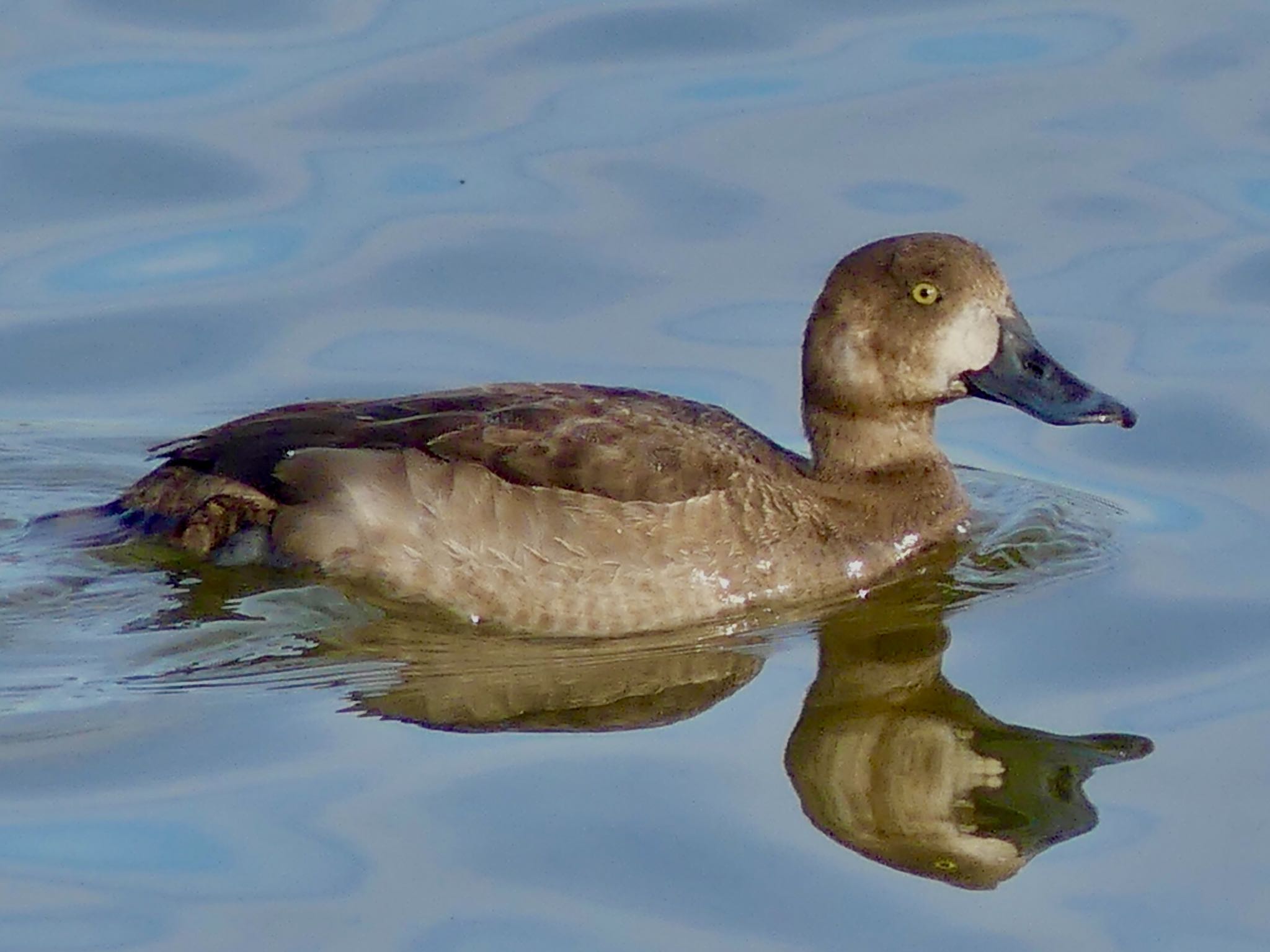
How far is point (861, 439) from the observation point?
8.41 meters

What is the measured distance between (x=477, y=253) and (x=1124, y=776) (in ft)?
15.0

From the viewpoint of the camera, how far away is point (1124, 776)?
264 inches

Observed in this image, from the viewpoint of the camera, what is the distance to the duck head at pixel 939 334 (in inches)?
322

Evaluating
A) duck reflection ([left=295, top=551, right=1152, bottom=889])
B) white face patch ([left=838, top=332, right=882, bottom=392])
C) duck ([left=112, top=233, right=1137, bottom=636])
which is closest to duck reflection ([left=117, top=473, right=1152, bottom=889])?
duck reflection ([left=295, top=551, right=1152, bottom=889])

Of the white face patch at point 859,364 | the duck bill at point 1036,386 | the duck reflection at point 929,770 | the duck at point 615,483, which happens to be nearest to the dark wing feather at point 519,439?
the duck at point 615,483

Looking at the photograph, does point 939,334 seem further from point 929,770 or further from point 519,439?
point 929,770

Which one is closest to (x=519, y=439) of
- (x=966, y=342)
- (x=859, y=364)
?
(x=859, y=364)

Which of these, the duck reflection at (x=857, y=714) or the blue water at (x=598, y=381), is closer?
the blue water at (x=598, y=381)

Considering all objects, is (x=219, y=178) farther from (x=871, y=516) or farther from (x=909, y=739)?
(x=909, y=739)

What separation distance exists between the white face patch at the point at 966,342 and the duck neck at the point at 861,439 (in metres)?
0.22

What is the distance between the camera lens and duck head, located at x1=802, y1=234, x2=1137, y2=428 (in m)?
8.19

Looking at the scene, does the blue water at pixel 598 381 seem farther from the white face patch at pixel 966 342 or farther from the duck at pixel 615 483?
the white face patch at pixel 966 342

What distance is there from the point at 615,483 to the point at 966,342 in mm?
1239

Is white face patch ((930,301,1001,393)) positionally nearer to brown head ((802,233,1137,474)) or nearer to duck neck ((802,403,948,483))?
brown head ((802,233,1137,474))
